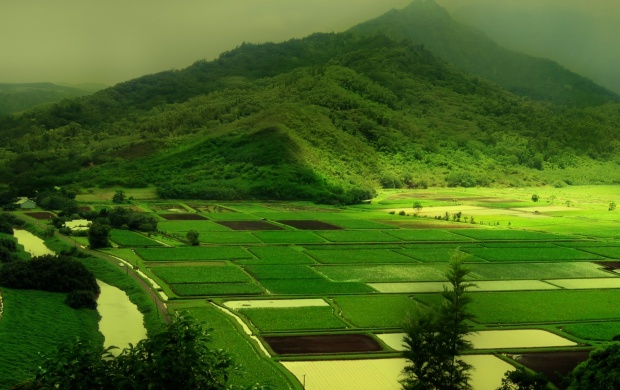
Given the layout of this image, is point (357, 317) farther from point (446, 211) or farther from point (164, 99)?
point (164, 99)

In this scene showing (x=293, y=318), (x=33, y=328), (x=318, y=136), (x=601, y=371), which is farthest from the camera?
(x=318, y=136)

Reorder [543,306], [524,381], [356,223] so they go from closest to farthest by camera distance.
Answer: [524,381] → [543,306] → [356,223]

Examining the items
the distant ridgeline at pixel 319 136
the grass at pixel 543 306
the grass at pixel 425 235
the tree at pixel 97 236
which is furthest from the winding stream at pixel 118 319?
the distant ridgeline at pixel 319 136

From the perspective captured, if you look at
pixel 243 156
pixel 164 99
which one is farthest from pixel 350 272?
pixel 164 99

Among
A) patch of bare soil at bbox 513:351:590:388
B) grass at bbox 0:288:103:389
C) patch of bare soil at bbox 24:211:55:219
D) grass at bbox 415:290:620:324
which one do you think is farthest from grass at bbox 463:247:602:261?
patch of bare soil at bbox 24:211:55:219

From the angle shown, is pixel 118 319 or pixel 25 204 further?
pixel 25 204

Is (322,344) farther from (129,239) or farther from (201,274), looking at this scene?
(129,239)

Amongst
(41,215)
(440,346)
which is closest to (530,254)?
(440,346)

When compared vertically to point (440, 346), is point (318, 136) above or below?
above
